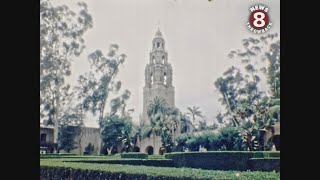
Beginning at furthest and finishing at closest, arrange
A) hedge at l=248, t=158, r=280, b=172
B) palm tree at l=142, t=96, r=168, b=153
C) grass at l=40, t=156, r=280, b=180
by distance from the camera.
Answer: palm tree at l=142, t=96, r=168, b=153
hedge at l=248, t=158, r=280, b=172
grass at l=40, t=156, r=280, b=180

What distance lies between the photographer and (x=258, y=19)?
5859mm

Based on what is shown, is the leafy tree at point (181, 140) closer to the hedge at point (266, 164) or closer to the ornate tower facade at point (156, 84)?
the ornate tower facade at point (156, 84)

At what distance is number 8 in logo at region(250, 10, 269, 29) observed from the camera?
231 inches

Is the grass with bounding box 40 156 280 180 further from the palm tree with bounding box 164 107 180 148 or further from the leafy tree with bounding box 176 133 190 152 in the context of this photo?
the palm tree with bounding box 164 107 180 148

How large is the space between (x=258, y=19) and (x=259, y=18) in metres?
0.03

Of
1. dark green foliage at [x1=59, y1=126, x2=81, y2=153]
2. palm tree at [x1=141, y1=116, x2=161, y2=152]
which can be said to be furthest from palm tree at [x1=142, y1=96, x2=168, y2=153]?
dark green foliage at [x1=59, y1=126, x2=81, y2=153]

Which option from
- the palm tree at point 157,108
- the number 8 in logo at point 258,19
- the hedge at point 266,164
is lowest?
the hedge at point 266,164

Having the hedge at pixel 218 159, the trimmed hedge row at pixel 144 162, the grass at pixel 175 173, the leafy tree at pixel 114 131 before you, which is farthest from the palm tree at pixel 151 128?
the grass at pixel 175 173

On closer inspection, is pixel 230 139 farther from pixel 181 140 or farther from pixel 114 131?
pixel 114 131

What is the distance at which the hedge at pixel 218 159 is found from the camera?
16250mm

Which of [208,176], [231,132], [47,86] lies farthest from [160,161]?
[208,176]
